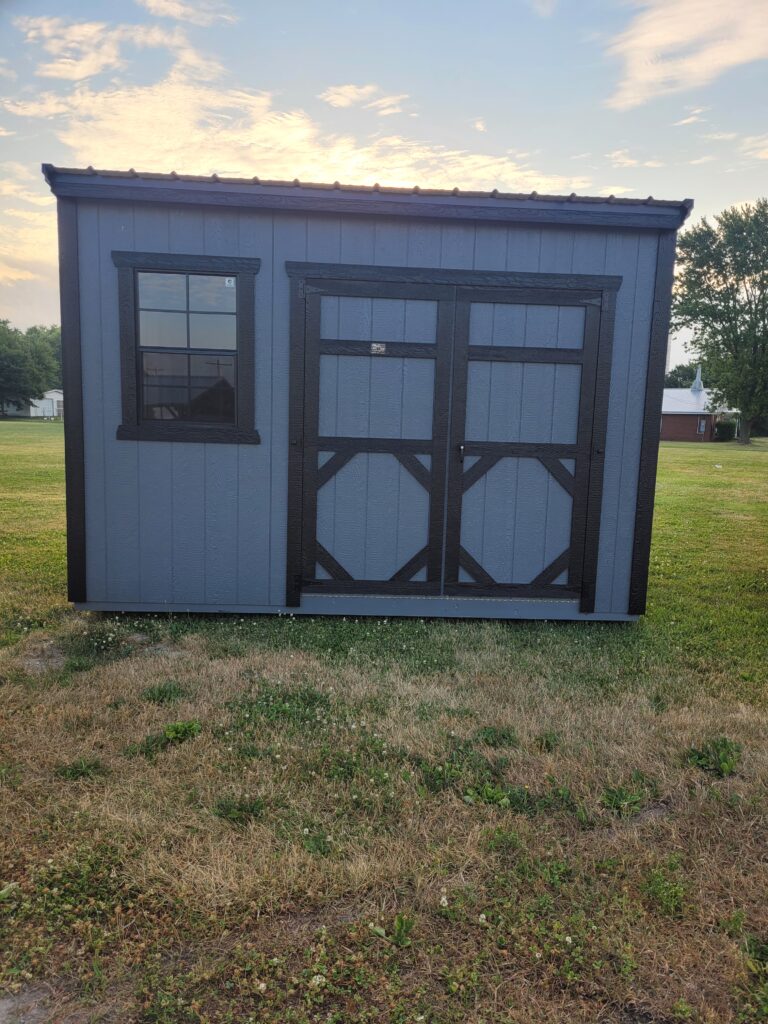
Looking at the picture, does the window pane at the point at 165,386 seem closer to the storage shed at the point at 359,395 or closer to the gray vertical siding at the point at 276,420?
the storage shed at the point at 359,395

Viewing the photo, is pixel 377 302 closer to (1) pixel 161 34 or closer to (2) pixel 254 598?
(2) pixel 254 598

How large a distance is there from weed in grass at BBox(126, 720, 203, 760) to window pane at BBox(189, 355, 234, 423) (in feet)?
8.89

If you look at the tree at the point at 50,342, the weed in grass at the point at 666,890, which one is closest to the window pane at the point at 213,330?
the weed in grass at the point at 666,890

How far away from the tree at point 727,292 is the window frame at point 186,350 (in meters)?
35.4

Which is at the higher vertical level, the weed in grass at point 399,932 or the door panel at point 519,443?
the door panel at point 519,443

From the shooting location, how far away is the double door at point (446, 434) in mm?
5418

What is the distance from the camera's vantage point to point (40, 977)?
2000 millimetres

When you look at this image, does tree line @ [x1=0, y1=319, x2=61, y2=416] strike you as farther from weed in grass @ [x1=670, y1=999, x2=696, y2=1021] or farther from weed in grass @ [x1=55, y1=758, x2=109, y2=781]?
weed in grass @ [x1=670, y1=999, x2=696, y2=1021]

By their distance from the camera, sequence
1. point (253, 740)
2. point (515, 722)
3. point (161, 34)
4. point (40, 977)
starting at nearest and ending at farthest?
1. point (40, 977)
2. point (253, 740)
3. point (515, 722)
4. point (161, 34)

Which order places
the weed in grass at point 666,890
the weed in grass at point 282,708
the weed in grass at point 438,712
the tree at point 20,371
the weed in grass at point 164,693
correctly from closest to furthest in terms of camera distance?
the weed in grass at point 666,890 → the weed in grass at point 282,708 → the weed in grass at point 438,712 → the weed in grass at point 164,693 → the tree at point 20,371

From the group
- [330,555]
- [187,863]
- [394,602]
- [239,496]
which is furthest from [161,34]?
[187,863]

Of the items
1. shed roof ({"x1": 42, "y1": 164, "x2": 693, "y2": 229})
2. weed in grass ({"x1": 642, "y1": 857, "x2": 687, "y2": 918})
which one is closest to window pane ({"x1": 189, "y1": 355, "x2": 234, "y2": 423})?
shed roof ({"x1": 42, "y1": 164, "x2": 693, "y2": 229})

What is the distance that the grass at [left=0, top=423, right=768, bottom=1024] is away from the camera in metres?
2.00

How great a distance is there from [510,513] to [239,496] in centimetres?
225
